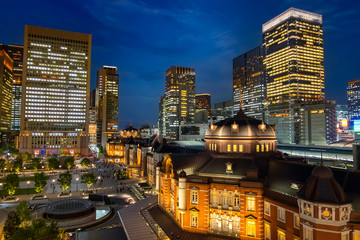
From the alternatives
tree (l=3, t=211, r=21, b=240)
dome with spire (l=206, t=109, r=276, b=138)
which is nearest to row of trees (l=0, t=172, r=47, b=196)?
tree (l=3, t=211, r=21, b=240)

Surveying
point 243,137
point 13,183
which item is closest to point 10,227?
point 13,183

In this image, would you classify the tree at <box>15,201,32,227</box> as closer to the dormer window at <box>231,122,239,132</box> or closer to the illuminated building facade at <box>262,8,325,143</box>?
the dormer window at <box>231,122,239,132</box>

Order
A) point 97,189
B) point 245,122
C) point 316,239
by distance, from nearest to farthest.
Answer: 1. point 316,239
2. point 245,122
3. point 97,189

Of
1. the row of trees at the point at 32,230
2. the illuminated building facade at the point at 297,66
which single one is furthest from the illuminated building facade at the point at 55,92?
the illuminated building facade at the point at 297,66

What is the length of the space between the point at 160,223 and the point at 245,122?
82.8ft

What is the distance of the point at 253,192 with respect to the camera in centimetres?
3691

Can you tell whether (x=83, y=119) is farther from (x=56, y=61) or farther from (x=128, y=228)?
(x=128, y=228)

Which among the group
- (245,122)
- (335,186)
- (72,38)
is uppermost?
(72,38)

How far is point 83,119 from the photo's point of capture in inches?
7052

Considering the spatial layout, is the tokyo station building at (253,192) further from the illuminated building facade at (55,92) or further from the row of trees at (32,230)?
the illuminated building facade at (55,92)

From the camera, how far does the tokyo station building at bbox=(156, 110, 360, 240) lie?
26578mm

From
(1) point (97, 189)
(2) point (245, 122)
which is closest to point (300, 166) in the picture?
(2) point (245, 122)

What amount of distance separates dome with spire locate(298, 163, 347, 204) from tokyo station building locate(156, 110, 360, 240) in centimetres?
9

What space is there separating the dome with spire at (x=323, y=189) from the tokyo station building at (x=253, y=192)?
0.30 feet
